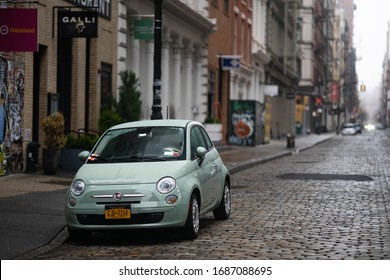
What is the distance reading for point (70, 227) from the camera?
35.0 feet

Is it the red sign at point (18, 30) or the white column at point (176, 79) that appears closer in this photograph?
the red sign at point (18, 30)

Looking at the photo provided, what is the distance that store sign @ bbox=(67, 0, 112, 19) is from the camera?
22569 mm

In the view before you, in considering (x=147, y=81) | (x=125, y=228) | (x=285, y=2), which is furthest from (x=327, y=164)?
(x=285, y=2)

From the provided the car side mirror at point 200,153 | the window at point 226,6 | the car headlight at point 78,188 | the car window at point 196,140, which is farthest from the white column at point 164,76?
the car headlight at point 78,188

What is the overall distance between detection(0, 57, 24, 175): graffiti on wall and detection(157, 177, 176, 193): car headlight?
8.70m

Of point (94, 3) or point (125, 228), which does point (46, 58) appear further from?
point (125, 228)

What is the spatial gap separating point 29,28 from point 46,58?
171 inches

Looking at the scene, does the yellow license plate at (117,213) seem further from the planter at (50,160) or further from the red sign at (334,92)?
the red sign at (334,92)

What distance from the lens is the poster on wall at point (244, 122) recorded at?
43375 millimetres

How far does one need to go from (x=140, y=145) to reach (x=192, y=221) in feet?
4.61

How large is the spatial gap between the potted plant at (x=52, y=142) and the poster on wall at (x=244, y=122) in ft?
79.4

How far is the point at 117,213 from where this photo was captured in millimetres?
10375

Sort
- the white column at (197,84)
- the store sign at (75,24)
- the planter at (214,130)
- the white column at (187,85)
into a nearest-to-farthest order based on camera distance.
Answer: the store sign at (75,24) → the white column at (187,85) → the planter at (214,130) → the white column at (197,84)

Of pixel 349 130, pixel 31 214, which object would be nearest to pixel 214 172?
pixel 31 214
